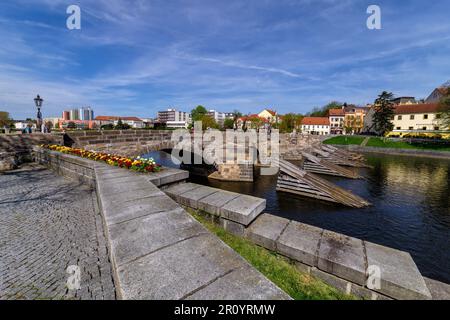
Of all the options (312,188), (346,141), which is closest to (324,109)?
(346,141)

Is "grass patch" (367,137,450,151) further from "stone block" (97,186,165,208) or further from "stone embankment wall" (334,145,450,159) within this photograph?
"stone block" (97,186,165,208)

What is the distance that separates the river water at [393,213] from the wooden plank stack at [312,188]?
Result: 484 mm

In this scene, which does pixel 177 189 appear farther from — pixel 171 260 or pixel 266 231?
pixel 171 260

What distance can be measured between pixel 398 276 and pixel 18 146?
18326mm

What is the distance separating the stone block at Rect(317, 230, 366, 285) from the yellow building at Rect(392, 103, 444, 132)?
63.7 meters

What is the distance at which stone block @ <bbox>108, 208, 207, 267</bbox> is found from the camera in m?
2.24

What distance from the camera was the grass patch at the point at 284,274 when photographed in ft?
9.48

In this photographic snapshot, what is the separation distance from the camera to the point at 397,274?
3.03 meters

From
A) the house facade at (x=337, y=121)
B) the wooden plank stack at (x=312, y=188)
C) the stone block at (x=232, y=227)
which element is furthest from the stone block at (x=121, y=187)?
the house facade at (x=337, y=121)

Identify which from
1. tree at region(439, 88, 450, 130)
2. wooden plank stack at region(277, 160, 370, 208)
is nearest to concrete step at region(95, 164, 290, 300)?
wooden plank stack at region(277, 160, 370, 208)

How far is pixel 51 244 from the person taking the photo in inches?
150

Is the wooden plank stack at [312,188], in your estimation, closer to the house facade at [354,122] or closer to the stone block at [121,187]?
the stone block at [121,187]
